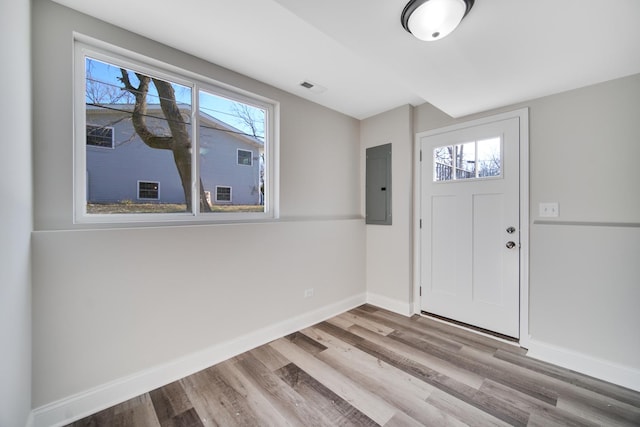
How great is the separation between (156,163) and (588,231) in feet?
11.6

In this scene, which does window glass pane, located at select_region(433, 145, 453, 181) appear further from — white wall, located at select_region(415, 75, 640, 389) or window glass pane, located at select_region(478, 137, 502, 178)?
white wall, located at select_region(415, 75, 640, 389)

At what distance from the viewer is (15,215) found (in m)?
1.20

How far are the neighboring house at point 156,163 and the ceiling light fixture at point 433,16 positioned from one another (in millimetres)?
1772

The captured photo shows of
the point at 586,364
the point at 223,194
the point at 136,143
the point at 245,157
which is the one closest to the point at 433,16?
the point at 245,157

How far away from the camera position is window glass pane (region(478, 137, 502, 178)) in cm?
260

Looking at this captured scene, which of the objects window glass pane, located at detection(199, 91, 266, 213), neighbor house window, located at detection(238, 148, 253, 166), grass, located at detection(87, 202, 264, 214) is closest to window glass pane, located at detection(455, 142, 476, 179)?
window glass pane, located at detection(199, 91, 266, 213)

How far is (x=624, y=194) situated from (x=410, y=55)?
1953 millimetres

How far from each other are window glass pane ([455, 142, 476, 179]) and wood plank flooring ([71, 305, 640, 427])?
1701 mm

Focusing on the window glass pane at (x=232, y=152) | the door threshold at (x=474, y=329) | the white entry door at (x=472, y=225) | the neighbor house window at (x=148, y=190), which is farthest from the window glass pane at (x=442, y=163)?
the neighbor house window at (x=148, y=190)

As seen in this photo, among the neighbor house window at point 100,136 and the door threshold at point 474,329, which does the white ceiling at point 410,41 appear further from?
the door threshold at point 474,329

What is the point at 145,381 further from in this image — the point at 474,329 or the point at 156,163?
the point at 474,329

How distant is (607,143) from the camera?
2.05m

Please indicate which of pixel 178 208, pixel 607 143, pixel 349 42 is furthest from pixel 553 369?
pixel 178 208

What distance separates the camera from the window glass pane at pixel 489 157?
2.60 meters
